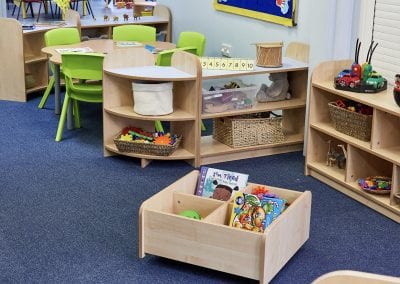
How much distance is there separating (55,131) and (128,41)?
1232mm

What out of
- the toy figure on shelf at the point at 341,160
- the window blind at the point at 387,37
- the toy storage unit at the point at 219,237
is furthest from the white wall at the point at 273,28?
the toy storage unit at the point at 219,237

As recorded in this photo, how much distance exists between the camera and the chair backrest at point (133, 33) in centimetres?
650

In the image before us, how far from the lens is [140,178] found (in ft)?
15.5

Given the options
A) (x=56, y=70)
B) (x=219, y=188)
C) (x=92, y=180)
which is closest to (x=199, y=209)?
(x=219, y=188)

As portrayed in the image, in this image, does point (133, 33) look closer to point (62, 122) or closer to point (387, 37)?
point (62, 122)

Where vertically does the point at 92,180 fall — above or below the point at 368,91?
below

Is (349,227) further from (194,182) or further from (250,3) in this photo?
(250,3)

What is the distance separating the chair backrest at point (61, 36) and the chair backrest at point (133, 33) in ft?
1.26

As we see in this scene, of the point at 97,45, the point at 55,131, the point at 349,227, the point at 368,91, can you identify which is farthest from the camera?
the point at 97,45

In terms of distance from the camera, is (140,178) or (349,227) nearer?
(349,227)

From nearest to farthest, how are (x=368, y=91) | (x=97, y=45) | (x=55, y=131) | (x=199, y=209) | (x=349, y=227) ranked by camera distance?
(x=199, y=209) → (x=349, y=227) → (x=368, y=91) → (x=55, y=131) → (x=97, y=45)

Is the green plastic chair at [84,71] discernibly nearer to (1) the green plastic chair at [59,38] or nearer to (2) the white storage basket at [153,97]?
(2) the white storage basket at [153,97]

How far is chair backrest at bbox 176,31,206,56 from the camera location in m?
6.11

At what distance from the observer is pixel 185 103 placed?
4980 millimetres
